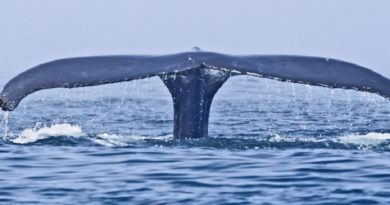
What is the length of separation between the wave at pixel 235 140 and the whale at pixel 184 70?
1.62 m

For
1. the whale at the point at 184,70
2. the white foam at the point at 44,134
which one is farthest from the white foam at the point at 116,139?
the whale at the point at 184,70

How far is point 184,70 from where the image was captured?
12.3 m

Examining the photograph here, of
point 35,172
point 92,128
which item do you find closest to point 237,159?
point 35,172

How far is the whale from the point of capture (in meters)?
11.7

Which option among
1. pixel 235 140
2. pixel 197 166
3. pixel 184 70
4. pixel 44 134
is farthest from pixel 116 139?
pixel 184 70

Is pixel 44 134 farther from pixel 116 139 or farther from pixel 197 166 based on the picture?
pixel 197 166

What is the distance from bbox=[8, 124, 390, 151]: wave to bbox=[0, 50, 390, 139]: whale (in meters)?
1.62

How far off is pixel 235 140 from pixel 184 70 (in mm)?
3139

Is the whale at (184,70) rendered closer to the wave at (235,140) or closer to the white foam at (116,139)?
the wave at (235,140)

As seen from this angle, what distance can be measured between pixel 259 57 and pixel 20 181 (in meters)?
3.30

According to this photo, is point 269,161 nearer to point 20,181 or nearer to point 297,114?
point 20,181

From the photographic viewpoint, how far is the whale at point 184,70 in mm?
11703

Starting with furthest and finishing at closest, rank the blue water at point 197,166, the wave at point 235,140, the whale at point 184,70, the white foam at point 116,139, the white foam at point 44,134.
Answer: the white foam at point 44,134 → the white foam at point 116,139 → the wave at point 235,140 → the whale at point 184,70 → the blue water at point 197,166

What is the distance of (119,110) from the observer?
25609 millimetres
